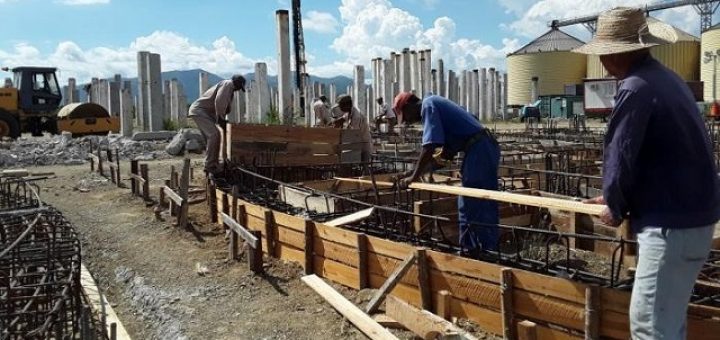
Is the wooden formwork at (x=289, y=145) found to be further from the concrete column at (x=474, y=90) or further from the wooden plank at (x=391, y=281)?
the concrete column at (x=474, y=90)

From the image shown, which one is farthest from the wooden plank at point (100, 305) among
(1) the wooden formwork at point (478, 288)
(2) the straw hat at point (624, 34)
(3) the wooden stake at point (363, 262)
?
Answer: (2) the straw hat at point (624, 34)

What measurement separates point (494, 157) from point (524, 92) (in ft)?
121

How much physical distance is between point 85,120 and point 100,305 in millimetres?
18329

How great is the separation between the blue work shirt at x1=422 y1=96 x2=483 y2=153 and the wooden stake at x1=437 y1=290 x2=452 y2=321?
1.18 metres

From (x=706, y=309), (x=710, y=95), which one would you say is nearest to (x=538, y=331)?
(x=706, y=309)

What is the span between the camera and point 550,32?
A: 4344cm

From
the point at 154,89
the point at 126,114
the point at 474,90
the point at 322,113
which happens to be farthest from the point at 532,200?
the point at 474,90

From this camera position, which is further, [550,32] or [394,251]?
[550,32]

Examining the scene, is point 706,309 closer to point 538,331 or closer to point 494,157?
point 538,331

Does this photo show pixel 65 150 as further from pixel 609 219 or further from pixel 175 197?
pixel 609 219

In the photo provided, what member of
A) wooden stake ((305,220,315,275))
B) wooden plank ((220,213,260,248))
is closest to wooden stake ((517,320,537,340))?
wooden stake ((305,220,315,275))

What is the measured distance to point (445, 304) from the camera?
4.46 metres

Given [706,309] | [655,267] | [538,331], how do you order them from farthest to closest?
[538,331]
[706,309]
[655,267]

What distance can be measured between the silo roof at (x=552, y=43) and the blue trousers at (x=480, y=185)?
3643 centimetres
